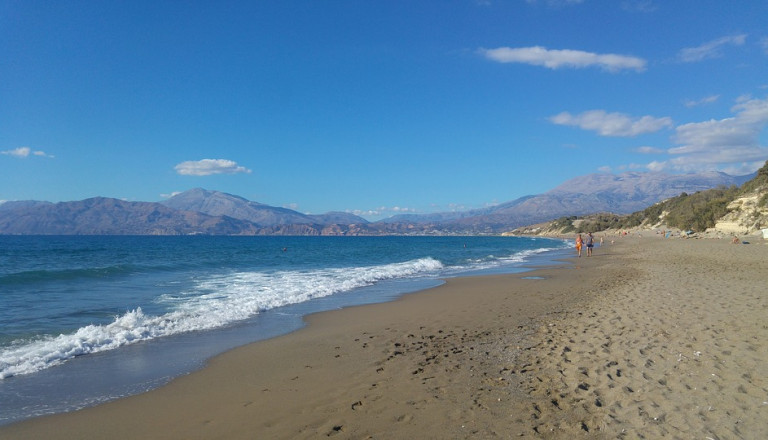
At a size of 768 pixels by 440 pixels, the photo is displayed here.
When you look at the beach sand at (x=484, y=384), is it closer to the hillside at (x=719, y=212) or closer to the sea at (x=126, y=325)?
the sea at (x=126, y=325)

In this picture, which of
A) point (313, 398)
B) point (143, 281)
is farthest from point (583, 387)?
point (143, 281)

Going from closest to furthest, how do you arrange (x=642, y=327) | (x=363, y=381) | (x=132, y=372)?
(x=363, y=381) → (x=132, y=372) → (x=642, y=327)

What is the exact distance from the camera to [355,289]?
63.3ft

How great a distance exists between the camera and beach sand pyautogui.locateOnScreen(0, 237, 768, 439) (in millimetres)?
4746

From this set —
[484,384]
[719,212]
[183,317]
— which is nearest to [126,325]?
[183,317]

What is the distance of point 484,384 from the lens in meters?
6.05

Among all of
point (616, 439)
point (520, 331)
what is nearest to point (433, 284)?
point (520, 331)

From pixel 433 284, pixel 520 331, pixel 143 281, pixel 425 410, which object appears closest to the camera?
pixel 425 410

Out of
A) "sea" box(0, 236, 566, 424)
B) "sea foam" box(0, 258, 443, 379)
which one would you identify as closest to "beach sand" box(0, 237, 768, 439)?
"sea" box(0, 236, 566, 424)

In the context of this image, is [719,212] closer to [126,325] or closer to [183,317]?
[183,317]

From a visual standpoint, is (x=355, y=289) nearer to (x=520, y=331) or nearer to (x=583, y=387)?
(x=520, y=331)

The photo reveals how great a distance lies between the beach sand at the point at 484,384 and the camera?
475cm

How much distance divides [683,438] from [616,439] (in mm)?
623

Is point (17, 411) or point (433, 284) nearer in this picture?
point (17, 411)
